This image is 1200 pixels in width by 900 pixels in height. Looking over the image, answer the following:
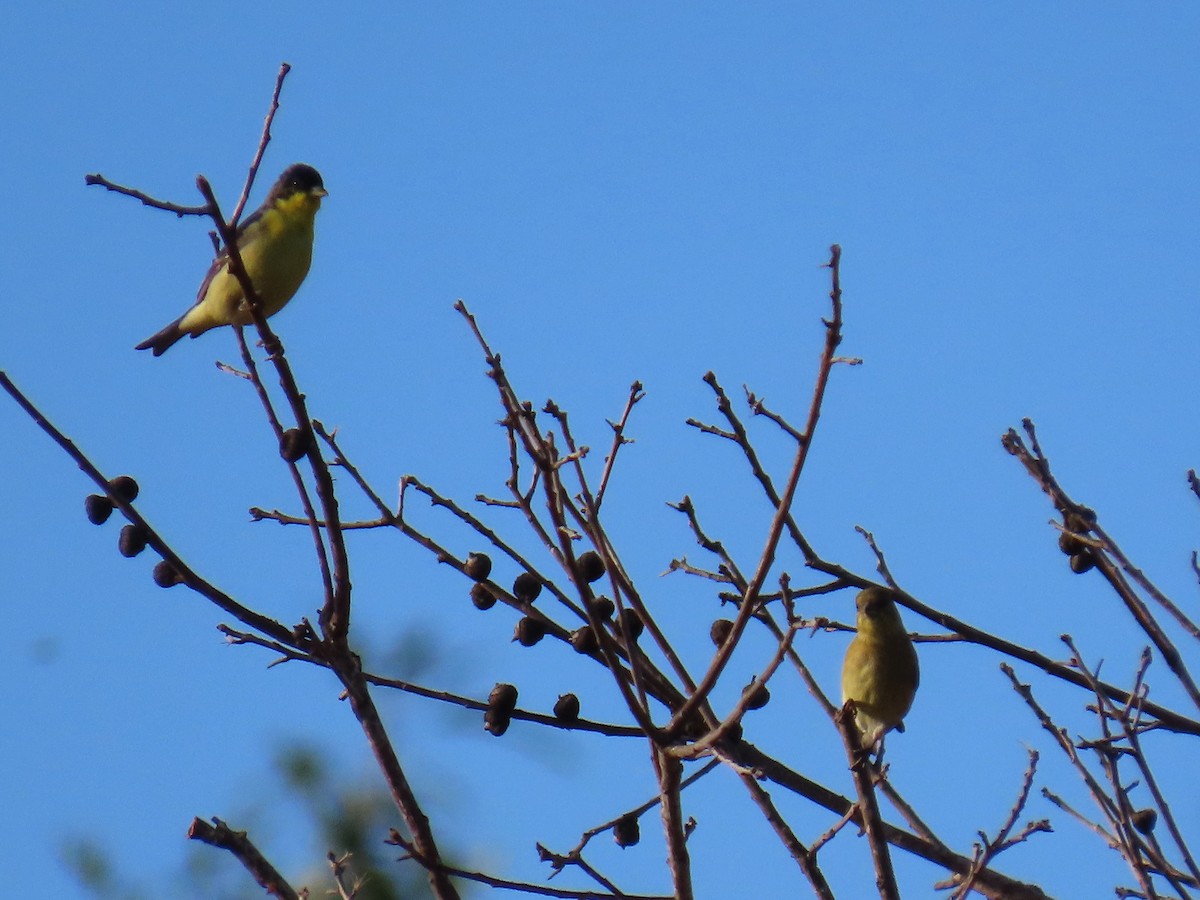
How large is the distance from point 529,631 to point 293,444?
27.6 inches

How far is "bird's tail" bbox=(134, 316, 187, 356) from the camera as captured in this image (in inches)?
300

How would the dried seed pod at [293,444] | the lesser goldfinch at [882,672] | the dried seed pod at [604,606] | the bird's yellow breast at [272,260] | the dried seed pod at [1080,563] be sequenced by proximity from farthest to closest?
1. the bird's yellow breast at [272,260]
2. the lesser goldfinch at [882,672]
3. the dried seed pod at [1080,563]
4. the dried seed pod at [293,444]
5. the dried seed pod at [604,606]

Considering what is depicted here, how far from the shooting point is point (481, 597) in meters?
3.72

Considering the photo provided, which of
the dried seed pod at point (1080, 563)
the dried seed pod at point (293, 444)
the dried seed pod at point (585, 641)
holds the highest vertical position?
the dried seed pod at point (1080, 563)

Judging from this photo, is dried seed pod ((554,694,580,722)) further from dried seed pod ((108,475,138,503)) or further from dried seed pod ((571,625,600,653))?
dried seed pod ((108,475,138,503))

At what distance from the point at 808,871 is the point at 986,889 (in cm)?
66

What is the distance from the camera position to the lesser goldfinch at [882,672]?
17.9 ft

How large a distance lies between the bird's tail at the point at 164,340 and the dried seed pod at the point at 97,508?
4.01 meters

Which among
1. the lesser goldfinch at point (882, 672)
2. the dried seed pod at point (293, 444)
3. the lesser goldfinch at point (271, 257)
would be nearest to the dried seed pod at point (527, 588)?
the dried seed pod at point (293, 444)

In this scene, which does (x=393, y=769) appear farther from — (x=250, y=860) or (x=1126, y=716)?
(x=1126, y=716)

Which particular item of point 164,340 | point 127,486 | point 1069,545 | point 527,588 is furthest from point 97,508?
point 164,340

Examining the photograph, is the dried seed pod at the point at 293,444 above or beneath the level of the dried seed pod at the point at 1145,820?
above

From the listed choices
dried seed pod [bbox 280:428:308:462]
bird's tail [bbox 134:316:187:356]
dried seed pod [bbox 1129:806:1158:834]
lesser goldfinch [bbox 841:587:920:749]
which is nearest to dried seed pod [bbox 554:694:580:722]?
dried seed pod [bbox 280:428:308:462]

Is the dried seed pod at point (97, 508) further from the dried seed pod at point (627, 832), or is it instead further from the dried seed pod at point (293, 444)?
the dried seed pod at point (627, 832)
